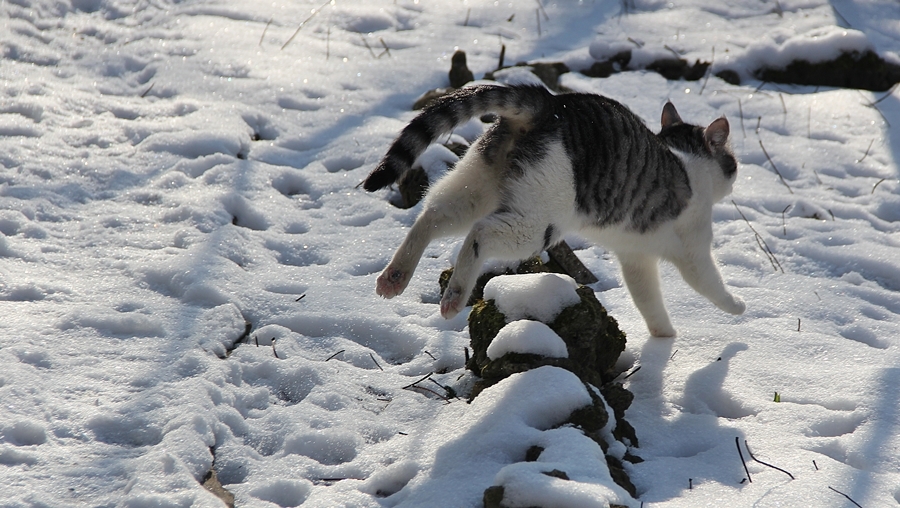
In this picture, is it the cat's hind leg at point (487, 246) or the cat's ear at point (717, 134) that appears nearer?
the cat's hind leg at point (487, 246)

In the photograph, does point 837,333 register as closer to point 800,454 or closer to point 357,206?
point 800,454

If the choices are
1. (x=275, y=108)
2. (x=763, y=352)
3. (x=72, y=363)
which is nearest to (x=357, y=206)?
(x=275, y=108)

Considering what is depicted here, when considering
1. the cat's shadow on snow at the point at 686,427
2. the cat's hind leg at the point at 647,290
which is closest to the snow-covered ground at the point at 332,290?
the cat's shadow on snow at the point at 686,427

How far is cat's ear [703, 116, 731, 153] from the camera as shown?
14.9ft

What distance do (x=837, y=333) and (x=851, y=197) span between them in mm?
2153

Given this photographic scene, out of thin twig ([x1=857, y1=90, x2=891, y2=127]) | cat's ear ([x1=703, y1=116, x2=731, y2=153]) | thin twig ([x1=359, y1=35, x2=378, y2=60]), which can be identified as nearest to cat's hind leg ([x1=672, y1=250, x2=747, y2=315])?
cat's ear ([x1=703, y1=116, x2=731, y2=153])

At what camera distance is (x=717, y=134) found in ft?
15.0

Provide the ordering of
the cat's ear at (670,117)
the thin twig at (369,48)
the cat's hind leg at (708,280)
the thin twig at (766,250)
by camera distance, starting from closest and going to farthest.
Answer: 1. the cat's hind leg at (708,280)
2. the cat's ear at (670,117)
3. the thin twig at (766,250)
4. the thin twig at (369,48)

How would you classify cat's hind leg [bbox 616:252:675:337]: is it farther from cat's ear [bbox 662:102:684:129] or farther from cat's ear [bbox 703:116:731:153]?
cat's ear [bbox 662:102:684:129]

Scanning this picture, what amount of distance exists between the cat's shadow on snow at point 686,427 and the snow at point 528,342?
0.52 m

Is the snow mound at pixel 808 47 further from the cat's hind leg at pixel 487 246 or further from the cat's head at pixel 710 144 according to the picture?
the cat's hind leg at pixel 487 246

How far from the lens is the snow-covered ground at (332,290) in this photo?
2803 millimetres

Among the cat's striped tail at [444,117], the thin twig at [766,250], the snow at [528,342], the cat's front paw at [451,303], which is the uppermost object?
the cat's striped tail at [444,117]

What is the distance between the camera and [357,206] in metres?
5.16
